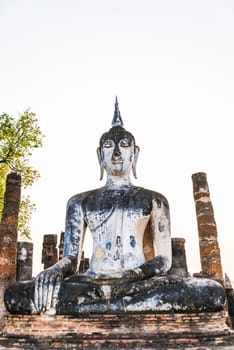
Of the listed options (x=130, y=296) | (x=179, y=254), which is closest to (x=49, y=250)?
(x=179, y=254)

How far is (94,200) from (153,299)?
1.71 metres

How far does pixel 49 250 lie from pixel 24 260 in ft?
5.40

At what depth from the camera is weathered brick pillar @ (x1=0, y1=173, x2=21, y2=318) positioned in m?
9.95

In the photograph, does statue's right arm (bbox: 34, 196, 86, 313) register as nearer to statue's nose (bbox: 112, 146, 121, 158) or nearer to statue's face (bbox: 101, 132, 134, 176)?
statue's face (bbox: 101, 132, 134, 176)

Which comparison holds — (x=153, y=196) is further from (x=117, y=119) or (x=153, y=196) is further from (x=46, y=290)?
(x=46, y=290)

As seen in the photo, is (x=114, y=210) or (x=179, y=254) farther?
(x=179, y=254)

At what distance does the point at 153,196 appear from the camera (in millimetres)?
4895

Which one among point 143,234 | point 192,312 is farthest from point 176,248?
point 192,312

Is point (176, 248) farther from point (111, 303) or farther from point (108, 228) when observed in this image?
point (111, 303)

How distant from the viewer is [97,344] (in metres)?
3.25

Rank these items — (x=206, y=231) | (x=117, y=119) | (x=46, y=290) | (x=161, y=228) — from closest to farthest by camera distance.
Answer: (x=46, y=290) → (x=161, y=228) → (x=117, y=119) → (x=206, y=231)

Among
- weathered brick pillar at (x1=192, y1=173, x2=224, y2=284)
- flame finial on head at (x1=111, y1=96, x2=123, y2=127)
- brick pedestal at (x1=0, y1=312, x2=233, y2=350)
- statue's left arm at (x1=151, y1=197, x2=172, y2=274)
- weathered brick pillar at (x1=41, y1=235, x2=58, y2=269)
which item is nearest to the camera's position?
brick pedestal at (x1=0, y1=312, x2=233, y2=350)

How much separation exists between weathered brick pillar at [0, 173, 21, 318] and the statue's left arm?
640 cm

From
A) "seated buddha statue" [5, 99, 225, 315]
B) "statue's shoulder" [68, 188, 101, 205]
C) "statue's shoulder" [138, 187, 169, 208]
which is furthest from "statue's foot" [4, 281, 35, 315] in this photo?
"statue's shoulder" [138, 187, 169, 208]
